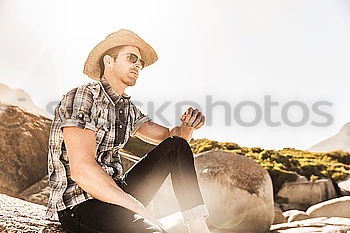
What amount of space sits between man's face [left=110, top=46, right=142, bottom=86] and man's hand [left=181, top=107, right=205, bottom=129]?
51cm

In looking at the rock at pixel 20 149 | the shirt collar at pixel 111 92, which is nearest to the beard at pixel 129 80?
the shirt collar at pixel 111 92

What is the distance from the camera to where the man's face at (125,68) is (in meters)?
2.79

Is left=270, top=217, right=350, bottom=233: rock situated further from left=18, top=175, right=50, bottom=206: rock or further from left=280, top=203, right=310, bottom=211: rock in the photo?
left=280, top=203, right=310, bottom=211: rock

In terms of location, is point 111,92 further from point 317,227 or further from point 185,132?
point 317,227

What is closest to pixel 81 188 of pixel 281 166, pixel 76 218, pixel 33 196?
pixel 76 218

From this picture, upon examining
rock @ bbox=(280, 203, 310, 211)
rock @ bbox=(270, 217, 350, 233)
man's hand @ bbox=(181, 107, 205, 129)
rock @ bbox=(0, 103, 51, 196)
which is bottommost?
rock @ bbox=(280, 203, 310, 211)

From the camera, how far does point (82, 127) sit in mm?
2297

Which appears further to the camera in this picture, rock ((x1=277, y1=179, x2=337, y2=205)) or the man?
rock ((x1=277, y1=179, x2=337, y2=205))

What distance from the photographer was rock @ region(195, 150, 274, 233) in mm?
6367

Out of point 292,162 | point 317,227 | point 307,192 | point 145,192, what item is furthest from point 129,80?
point 292,162

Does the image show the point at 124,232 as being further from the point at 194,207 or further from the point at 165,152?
the point at 165,152

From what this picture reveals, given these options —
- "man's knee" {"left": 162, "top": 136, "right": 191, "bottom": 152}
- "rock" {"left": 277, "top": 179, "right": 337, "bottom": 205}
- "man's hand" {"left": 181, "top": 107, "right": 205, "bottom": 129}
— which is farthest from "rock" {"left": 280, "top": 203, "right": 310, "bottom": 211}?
"man's knee" {"left": 162, "top": 136, "right": 191, "bottom": 152}

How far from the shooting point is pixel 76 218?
2320 mm

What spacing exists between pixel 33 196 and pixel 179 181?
5.30m
